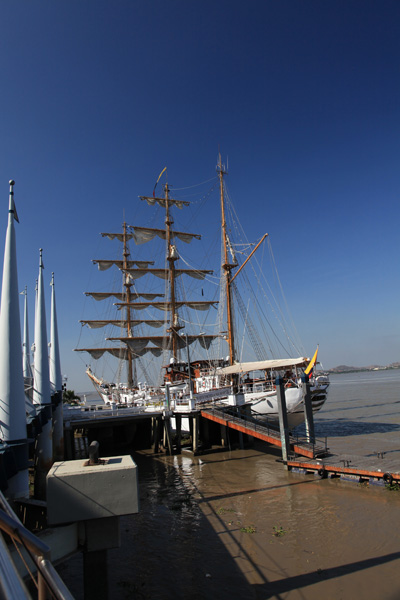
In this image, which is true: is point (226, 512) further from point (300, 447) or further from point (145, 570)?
point (300, 447)

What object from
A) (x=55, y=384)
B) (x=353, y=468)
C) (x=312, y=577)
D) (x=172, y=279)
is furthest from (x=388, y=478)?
(x=172, y=279)

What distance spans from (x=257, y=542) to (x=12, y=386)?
7811 mm

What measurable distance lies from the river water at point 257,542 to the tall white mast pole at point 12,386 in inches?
125

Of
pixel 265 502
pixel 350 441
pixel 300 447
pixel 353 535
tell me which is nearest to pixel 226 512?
pixel 265 502

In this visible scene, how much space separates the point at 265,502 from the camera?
1436 centimetres

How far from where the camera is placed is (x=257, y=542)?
10734mm

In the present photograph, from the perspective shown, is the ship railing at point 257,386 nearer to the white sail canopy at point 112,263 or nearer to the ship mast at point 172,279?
the ship mast at point 172,279

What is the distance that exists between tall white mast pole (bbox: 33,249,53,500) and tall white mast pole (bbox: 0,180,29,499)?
6.01 m

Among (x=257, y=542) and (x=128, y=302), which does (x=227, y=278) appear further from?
(x=257, y=542)

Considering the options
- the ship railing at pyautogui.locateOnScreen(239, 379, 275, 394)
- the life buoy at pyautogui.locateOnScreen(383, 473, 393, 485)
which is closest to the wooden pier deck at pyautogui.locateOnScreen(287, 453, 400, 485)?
the life buoy at pyautogui.locateOnScreen(383, 473, 393, 485)

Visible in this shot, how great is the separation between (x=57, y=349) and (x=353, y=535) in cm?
1704

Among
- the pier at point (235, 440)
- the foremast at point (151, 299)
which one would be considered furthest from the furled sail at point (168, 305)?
the pier at point (235, 440)

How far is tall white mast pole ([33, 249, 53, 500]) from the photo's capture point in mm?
14555

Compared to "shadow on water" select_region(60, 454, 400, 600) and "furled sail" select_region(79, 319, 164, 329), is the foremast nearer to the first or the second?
"furled sail" select_region(79, 319, 164, 329)
